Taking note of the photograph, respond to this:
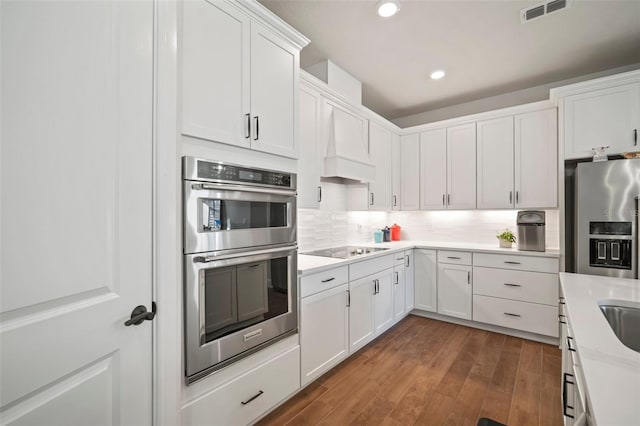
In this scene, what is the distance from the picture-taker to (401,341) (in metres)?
2.98

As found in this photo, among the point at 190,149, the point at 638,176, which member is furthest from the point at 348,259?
the point at 638,176

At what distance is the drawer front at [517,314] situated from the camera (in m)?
2.89

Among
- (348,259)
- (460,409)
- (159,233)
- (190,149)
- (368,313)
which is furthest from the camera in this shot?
(368,313)

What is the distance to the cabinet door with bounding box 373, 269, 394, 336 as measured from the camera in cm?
293

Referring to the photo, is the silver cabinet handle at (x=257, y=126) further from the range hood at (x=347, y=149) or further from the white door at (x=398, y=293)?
the white door at (x=398, y=293)

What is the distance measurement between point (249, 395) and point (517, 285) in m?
2.87

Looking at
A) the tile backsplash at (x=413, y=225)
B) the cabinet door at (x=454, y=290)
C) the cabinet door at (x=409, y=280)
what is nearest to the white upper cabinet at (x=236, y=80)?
the tile backsplash at (x=413, y=225)

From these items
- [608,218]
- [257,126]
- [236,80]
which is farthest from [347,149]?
[608,218]

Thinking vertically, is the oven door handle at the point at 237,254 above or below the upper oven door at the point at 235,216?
below

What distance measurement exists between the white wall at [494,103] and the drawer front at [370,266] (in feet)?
7.57

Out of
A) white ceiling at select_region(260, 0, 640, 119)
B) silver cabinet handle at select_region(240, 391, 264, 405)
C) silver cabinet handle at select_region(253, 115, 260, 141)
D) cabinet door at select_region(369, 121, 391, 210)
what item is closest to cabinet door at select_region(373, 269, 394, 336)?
cabinet door at select_region(369, 121, 391, 210)

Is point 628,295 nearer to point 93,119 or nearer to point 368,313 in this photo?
point 368,313

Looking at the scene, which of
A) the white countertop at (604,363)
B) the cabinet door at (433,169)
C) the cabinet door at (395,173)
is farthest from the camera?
the cabinet door at (395,173)

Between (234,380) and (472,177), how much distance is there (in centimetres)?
338
